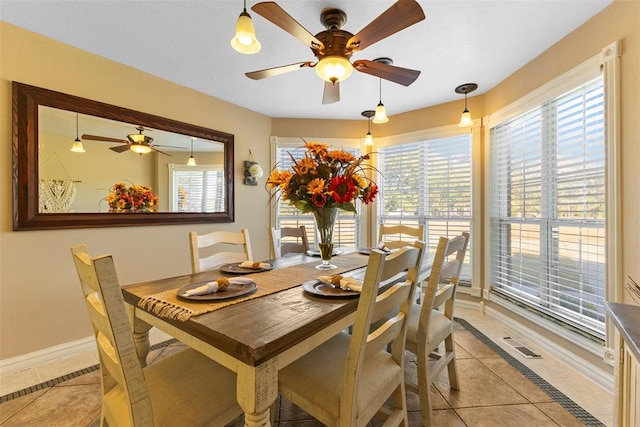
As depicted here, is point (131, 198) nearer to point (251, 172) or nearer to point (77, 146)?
point (77, 146)

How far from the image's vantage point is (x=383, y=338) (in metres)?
1.05

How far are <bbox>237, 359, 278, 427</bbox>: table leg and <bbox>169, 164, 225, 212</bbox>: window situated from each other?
2428 millimetres

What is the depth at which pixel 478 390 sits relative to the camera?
1760mm

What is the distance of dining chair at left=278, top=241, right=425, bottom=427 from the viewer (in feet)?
3.01

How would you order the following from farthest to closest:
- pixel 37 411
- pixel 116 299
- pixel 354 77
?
pixel 354 77, pixel 37 411, pixel 116 299

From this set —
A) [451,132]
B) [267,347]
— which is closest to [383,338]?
[267,347]

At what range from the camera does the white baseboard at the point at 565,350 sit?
5.94ft

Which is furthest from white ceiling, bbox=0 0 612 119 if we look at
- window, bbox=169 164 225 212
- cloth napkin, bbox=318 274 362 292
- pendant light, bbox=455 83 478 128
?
cloth napkin, bbox=318 274 362 292

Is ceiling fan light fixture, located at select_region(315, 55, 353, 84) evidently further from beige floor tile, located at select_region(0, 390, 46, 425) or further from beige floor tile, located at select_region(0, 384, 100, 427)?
beige floor tile, located at select_region(0, 390, 46, 425)

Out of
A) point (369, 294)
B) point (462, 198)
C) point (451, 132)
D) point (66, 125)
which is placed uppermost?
point (451, 132)

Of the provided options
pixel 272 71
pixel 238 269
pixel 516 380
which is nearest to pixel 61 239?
pixel 238 269

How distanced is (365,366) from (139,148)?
2.66 meters

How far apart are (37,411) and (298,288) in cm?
169

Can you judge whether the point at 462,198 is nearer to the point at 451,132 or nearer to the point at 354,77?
the point at 451,132
